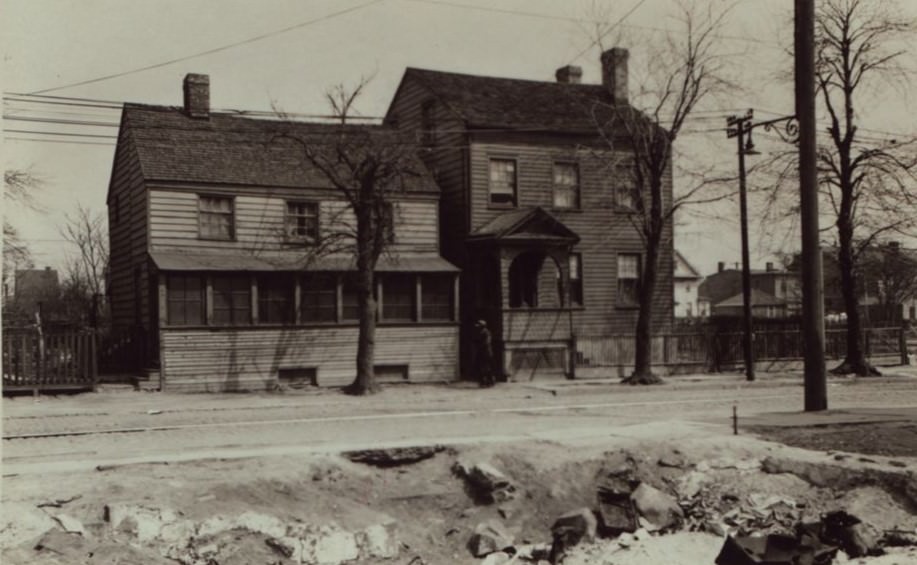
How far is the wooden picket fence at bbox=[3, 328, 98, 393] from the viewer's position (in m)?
19.2

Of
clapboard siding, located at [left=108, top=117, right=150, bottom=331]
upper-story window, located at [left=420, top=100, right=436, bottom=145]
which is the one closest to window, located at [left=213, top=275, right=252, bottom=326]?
clapboard siding, located at [left=108, top=117, right=150, bottom=331]

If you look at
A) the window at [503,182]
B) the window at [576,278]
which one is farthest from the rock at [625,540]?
the window at [576,278]

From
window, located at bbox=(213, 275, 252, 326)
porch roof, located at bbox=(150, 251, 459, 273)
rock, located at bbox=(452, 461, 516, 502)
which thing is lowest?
rock, located at bbox=(452, 461, 516, 502)

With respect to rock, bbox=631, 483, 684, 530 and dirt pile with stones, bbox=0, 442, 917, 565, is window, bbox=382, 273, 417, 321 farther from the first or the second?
rock, bbox=631, 483, 684, 530

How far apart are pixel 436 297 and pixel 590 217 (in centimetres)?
658

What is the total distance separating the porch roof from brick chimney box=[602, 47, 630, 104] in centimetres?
1064

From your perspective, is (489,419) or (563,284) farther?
(563,284)

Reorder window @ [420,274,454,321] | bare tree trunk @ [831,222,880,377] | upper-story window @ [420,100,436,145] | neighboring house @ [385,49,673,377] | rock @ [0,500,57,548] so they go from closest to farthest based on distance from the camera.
A: rock @ [0,500,57,548] < window @ [420,274,454,321] < neighboring house @ [385,49,673,377] < bare tree trunk @ [831,222,880,377] < upper-story window @ [420,100,436,145]

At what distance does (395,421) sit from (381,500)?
4.92m

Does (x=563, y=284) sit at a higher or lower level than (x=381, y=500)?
higher

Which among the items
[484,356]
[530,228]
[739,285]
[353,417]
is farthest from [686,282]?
[353,417]

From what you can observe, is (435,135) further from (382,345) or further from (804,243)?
(804,243)

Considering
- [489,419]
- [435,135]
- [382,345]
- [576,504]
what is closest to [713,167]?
[435,135]

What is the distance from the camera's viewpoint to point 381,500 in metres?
10.2
